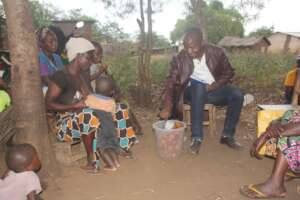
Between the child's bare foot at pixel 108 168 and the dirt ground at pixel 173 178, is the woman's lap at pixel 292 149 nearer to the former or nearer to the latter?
the dirt ground at pixel 173 178

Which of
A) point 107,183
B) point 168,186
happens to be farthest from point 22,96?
point 168,186

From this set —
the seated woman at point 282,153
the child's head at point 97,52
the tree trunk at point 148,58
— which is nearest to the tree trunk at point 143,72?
the tree trunk at point 148,58

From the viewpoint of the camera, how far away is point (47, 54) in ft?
14.3

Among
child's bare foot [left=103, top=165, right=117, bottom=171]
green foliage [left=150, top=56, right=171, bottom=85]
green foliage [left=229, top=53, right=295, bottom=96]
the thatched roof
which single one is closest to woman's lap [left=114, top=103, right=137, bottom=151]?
child's bare foot [left=103, top=165, right=117, bottom=171]

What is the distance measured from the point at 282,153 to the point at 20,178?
183 centimetres

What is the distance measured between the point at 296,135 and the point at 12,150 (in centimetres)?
193

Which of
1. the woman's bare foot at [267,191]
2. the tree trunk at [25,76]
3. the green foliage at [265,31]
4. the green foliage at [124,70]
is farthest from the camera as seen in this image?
the green foliage at [265,31]

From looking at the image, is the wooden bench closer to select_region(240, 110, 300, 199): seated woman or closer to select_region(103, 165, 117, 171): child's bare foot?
select_region(103, 165, 117, 171): child's bare foot

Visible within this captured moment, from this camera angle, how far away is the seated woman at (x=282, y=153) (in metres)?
2.72

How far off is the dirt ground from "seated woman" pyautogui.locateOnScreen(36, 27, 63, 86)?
1.19 m

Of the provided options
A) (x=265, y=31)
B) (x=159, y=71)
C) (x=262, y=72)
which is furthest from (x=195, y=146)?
(x=265, y=31)

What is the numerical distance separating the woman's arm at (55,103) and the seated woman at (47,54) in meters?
0.66

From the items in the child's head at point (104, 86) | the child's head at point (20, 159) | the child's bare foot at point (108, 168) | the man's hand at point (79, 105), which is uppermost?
the child's head at point (104, 86)

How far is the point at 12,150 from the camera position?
2.44 meters
